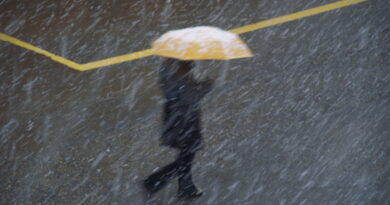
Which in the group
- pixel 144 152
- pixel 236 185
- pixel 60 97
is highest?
pixel 60 97

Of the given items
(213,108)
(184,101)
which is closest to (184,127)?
(184,101)

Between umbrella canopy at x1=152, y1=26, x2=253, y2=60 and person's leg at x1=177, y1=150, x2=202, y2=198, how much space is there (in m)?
1.21

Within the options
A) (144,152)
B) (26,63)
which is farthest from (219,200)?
(26,63)

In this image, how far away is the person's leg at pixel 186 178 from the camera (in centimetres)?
533

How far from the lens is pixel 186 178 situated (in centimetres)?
539

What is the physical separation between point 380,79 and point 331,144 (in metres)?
1.41

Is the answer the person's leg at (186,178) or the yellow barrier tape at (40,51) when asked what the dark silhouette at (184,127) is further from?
the yellow barrier tape at (40,51)

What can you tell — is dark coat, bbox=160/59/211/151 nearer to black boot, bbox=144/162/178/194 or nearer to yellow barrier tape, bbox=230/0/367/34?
black boot, bbox=144/162/178/194

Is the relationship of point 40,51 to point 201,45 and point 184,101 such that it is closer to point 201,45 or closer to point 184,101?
point 184,101

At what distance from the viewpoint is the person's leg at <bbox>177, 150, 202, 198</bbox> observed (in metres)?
5.33

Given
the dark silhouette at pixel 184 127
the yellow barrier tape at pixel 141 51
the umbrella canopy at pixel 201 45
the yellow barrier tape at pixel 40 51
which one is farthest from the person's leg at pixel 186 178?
the yellow barrier tape at pixel 40 51

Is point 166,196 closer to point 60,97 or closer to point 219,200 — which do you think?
point 219,200

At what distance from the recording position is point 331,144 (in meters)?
5.96

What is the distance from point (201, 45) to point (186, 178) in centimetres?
141
